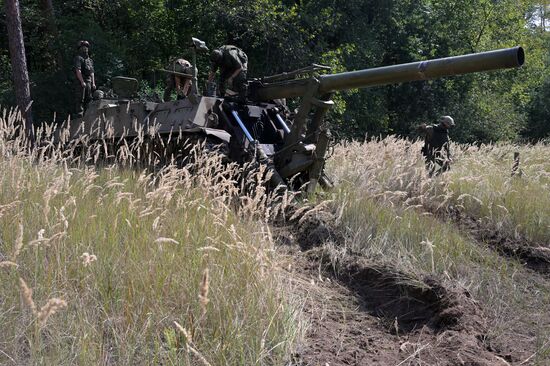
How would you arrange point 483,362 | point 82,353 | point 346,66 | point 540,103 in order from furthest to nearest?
point 540,103, point 346,66, point 483,362, point 82,353

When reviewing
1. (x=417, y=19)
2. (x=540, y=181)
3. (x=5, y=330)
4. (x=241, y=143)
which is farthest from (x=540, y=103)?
(x=5, y=330)

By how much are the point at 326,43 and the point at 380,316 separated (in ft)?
53.4

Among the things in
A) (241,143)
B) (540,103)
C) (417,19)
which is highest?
(417,19)

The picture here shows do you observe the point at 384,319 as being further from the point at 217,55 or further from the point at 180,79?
the point at 180,79

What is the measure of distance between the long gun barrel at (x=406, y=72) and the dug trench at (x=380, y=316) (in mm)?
2037

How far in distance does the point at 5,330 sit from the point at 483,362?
2.56m

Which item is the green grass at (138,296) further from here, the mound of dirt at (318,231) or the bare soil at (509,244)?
the bare soil at (509,244)

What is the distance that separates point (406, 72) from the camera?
6.71 meters

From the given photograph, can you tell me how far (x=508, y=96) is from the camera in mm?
26422

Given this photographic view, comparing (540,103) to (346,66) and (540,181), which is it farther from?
(540,181)

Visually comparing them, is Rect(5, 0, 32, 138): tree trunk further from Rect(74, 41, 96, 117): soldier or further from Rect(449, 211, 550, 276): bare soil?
Rect(449, 211, 550, 276): bare soil

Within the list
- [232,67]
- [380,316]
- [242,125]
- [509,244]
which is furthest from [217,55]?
[380,316]

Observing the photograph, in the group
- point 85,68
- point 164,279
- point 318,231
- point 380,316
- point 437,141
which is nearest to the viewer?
point 164,279

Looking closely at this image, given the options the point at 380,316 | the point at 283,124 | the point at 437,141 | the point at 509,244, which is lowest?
the point at 509,244
